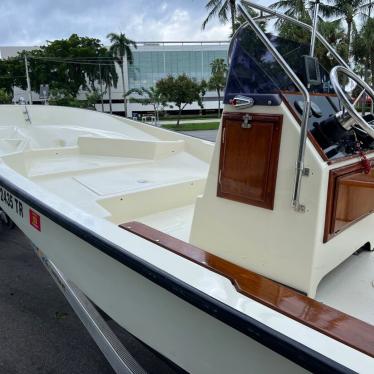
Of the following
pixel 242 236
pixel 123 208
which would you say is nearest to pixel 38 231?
pixel 123 208

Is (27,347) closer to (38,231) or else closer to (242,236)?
(38,231)

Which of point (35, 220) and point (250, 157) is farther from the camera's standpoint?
point (35, 220)

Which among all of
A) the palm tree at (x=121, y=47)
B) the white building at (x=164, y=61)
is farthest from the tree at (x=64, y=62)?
the white building at (x=164, y=61)

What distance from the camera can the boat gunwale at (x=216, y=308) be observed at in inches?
37.7

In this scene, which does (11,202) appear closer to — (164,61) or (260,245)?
(260,245)

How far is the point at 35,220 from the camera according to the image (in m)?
2.34

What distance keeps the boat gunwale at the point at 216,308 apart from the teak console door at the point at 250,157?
58cm

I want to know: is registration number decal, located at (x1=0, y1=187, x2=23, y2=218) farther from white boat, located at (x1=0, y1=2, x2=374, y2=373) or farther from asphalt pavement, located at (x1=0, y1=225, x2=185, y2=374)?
asphalt pavement, located at (x1=0, y1=225, x2=185, y2=374)

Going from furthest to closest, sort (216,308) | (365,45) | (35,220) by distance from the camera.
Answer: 1. (365,45)
2. (35,220)
3. (216,308)

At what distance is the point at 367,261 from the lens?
6.49ft

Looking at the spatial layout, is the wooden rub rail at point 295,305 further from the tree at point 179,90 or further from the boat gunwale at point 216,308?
the tree at point 179,90

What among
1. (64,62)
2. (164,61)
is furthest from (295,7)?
(164,61)

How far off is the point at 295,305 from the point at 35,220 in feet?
5.76

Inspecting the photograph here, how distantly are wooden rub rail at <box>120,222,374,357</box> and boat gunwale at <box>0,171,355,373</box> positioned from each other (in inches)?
4.8
